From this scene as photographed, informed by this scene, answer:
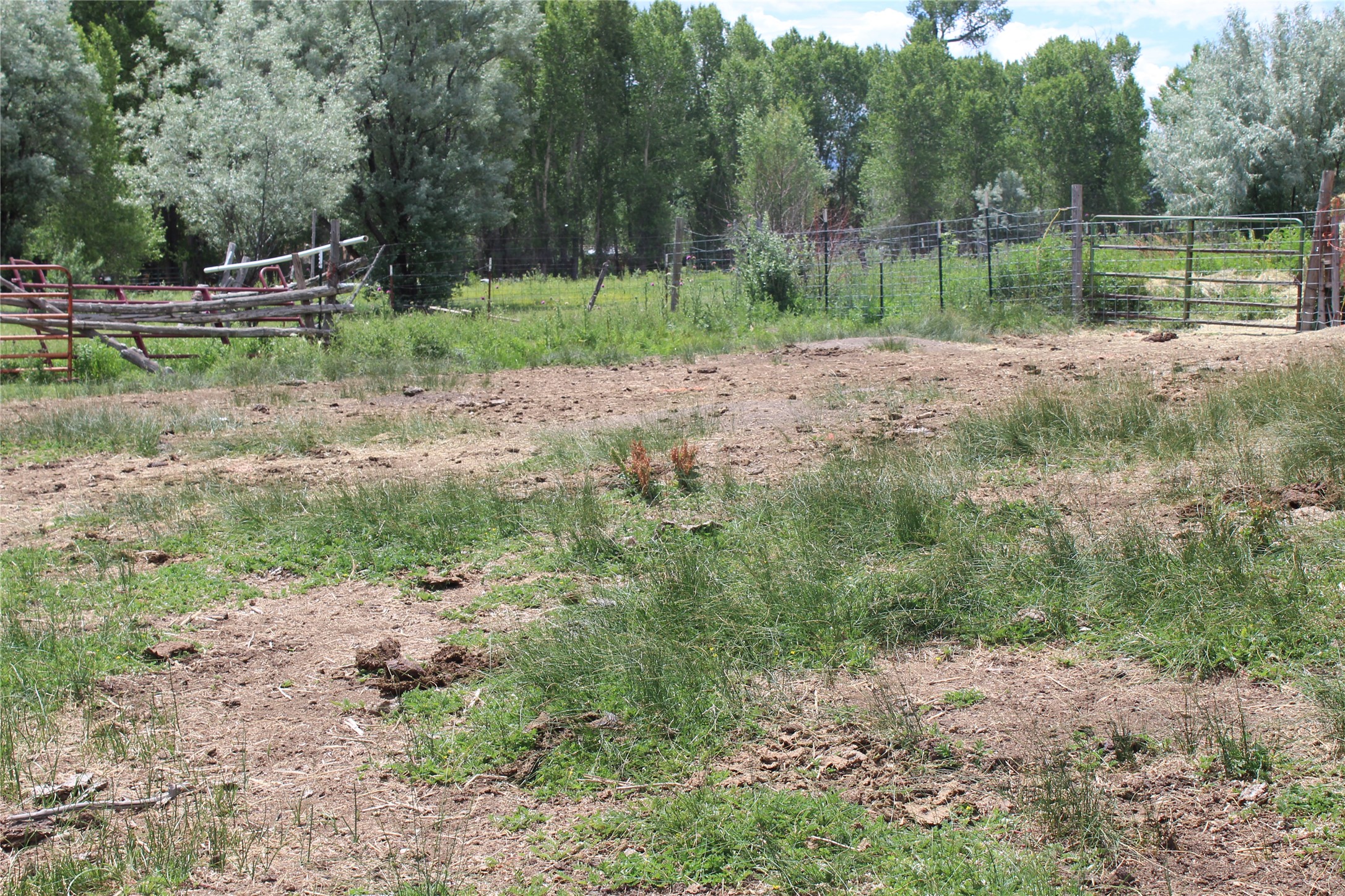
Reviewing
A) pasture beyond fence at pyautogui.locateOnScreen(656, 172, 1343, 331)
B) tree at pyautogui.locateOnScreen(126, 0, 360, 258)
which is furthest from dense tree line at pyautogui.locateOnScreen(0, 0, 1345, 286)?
pasture beyond fence at pyautogui.locateOnScreen(656, 172, 1343, 331)

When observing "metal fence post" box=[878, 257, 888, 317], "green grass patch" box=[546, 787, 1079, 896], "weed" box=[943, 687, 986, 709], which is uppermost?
"metal fence post" box=[878, 257, 888, 317]

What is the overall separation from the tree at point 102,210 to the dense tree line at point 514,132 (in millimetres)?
110

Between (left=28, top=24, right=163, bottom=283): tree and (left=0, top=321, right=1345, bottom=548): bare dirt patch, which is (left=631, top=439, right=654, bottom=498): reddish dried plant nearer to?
(left=0, top=321, right=1345, bottom=548): bare dirt patch

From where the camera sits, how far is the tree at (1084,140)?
58.2m

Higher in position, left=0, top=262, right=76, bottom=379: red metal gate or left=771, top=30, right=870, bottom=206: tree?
left=771, top=30, right=870, bottom=206: tree

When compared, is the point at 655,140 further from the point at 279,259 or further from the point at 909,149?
the point at 279,259

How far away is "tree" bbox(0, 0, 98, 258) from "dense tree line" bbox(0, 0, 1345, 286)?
0.07 m

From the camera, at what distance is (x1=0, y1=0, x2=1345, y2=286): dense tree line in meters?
23.9

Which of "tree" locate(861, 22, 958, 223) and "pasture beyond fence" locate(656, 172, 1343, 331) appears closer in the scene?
"pasture beyond fence" locate(656, 172, 1343, 331)

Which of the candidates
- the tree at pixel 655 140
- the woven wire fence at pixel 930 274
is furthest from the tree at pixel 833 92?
the woven wire fence at pixel 930 274

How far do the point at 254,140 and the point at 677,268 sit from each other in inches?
402

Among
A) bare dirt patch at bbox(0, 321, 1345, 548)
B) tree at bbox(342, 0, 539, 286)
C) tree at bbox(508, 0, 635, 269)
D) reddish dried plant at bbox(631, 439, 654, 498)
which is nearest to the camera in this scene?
reddish dried plant at bbox(631, 439, 654, 498)

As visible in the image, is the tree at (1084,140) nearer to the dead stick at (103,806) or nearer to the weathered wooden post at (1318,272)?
the weathered wooden post at (1318,272)

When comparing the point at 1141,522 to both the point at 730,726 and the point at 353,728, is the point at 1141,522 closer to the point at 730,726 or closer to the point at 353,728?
the point at 730,726
